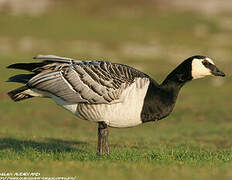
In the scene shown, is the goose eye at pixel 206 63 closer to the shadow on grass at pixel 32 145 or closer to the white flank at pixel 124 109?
the white flank at pixel 124 109

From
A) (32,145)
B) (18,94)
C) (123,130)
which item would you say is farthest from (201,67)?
(123,130)

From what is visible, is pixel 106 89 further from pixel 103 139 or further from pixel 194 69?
pixel 194 69

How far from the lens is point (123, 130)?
2041cm

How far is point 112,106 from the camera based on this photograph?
30.4 ft

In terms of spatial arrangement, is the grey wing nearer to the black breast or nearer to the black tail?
the black tail

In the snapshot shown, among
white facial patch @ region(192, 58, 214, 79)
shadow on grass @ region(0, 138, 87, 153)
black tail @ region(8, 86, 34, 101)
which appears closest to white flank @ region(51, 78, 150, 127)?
white facial patch @ region(192, 58, 214, 79)

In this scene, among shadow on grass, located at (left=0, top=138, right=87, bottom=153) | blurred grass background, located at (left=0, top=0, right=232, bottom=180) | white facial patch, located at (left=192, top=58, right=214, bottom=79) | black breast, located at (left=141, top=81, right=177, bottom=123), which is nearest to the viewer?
blurred grass background, located at (left=0, top=0, right=232, bottom=180)

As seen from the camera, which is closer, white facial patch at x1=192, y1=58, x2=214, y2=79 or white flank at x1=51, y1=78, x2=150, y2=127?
white flank at x1=51, y1=78, x2=150, y2=127

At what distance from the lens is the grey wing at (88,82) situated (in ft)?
30.4

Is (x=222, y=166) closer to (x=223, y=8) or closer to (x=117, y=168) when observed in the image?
(x=117, y=168)

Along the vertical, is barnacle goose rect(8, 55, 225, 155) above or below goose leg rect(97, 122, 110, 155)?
above

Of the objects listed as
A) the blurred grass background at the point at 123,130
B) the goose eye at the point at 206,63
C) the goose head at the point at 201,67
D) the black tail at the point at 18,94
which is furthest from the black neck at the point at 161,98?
the black tail at the point at 18,94

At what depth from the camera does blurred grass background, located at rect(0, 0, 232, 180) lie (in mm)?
8195

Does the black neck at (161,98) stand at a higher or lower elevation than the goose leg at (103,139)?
higher
